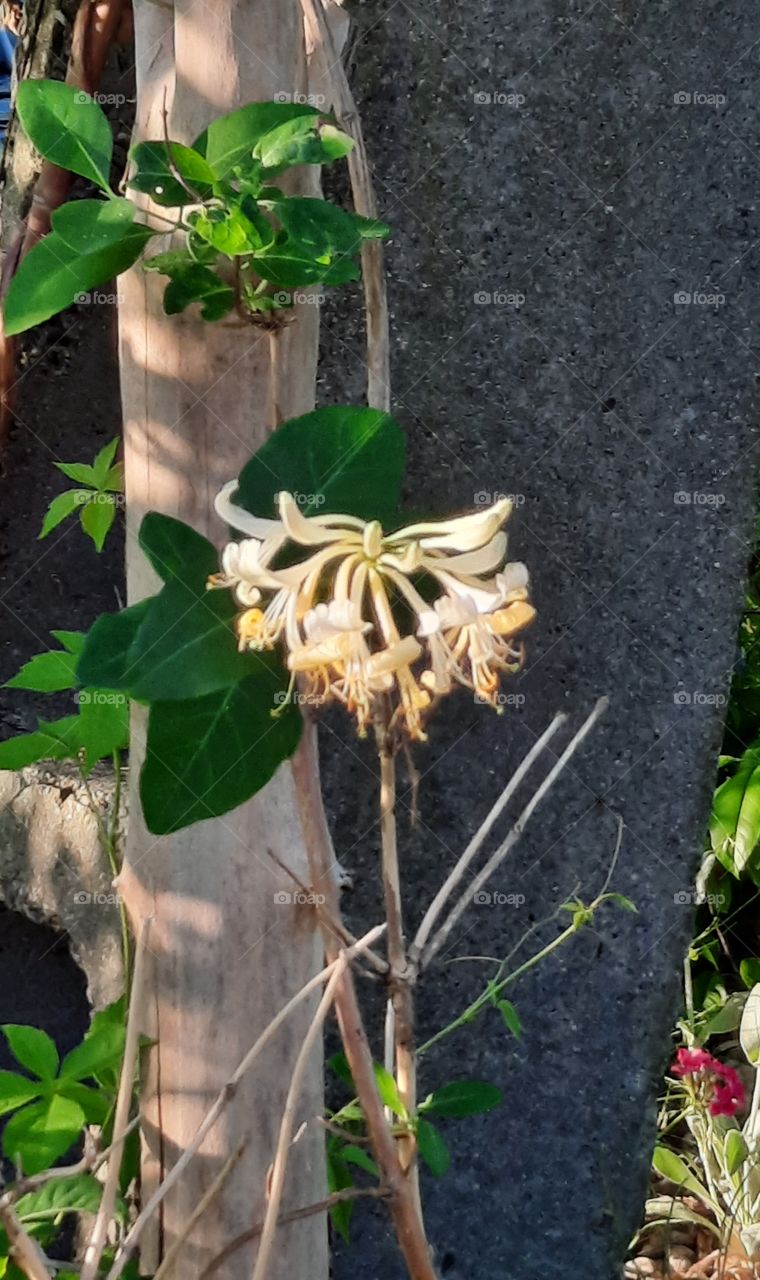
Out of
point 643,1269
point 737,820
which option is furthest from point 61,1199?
point 737,820

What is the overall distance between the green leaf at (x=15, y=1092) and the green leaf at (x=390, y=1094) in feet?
0.74

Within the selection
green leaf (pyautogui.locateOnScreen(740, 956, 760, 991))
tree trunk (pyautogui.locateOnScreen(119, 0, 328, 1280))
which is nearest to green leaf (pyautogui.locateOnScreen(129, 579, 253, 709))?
tree trunk (pyautogui.locateOnScreen(119, 0, 328, 1280))

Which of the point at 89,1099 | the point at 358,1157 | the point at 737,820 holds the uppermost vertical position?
the point at 89,1099

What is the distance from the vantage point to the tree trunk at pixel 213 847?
61 cm

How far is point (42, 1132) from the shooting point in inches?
28.9

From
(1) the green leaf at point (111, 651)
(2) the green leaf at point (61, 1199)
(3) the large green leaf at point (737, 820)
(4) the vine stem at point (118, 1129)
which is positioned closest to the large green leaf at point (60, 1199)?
(2) the green leaf at point (61, 1199)

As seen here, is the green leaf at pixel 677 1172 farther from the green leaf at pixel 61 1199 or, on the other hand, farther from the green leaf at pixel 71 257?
the green leaf at pixel 71 257

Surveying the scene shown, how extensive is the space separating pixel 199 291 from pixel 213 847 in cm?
31

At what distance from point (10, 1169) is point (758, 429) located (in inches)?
46.6

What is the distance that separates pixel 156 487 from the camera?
2.15 ft

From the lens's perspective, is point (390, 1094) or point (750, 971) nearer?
point (390, 1094)

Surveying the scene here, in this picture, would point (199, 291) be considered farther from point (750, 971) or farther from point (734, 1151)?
point (750, 971)

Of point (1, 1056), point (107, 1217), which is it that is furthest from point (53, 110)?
point (1, 1056)

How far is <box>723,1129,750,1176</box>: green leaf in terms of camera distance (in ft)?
5.28
